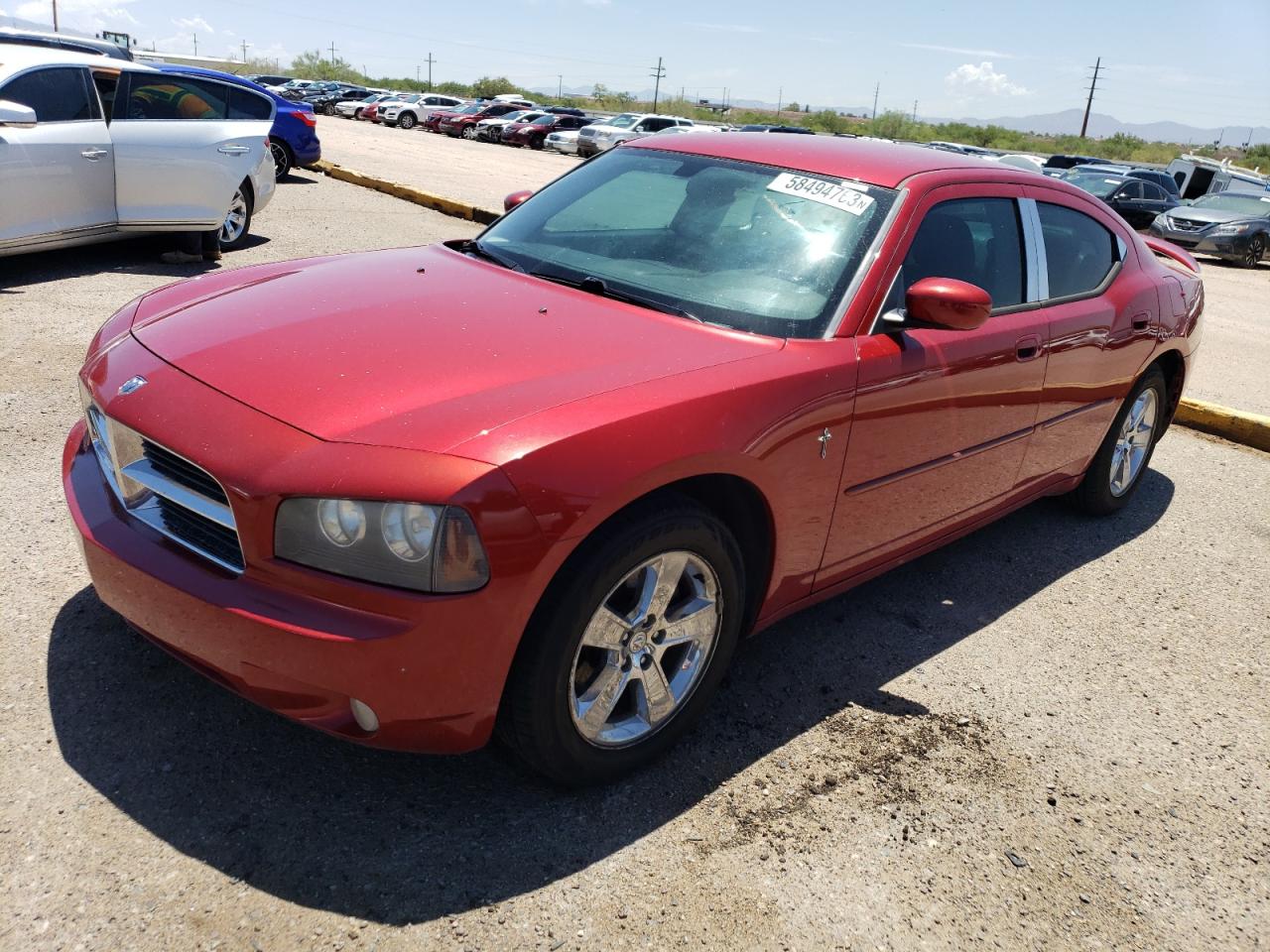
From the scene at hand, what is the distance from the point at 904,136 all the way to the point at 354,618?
288 ft

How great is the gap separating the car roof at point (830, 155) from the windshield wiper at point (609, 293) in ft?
2.72

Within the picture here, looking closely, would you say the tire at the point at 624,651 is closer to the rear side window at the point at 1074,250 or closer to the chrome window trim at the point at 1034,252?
the chrome window trim at the point at 1034,252

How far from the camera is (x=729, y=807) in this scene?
281 cm

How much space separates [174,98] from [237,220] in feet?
3.84

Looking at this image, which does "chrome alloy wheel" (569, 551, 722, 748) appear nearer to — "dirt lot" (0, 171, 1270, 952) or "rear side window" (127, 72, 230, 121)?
"dirt lot" (0, 171, 1270, 952)

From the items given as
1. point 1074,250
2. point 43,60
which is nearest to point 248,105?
point 43,60

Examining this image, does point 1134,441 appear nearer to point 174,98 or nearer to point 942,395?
point 942,395

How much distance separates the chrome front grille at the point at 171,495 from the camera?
242 centimetres

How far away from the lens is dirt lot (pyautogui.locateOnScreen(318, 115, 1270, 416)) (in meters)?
8.48

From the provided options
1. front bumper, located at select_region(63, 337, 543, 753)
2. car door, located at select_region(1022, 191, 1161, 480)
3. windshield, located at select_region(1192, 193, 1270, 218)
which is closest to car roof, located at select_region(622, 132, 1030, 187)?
car door, located at select_region(1022, 191, 1161, 480)

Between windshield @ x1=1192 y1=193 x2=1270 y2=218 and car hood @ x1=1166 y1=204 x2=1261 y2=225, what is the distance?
6.4 inches

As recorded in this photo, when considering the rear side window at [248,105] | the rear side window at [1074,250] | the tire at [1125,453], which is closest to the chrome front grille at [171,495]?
the rear side window at [1074,250]

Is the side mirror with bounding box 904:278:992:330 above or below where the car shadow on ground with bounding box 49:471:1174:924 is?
above

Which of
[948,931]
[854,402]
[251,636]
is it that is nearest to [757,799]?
[948,931]
